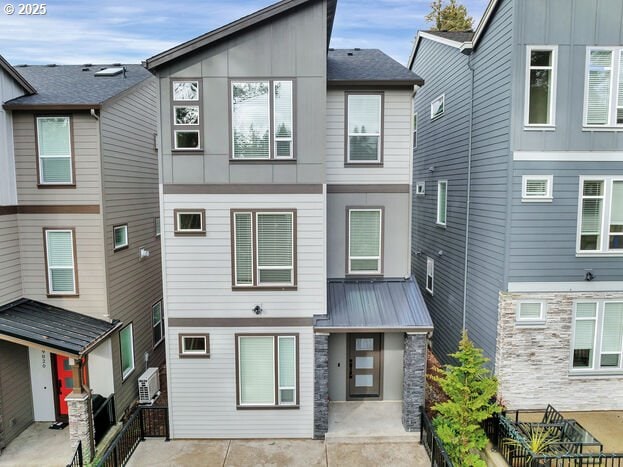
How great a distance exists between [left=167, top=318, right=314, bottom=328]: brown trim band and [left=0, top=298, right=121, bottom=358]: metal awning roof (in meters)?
1.87

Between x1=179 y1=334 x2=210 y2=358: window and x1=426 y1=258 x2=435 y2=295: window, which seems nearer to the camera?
x1=179 y1=334 x2=210 y2=358: window

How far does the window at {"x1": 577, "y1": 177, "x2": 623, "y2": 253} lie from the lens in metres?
9.14

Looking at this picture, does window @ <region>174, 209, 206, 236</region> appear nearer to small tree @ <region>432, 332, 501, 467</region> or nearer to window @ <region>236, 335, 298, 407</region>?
window @ <region>236, 335, 298, 407</region>

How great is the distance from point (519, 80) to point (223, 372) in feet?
31.0

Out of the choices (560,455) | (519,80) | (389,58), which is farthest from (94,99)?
(560,455)

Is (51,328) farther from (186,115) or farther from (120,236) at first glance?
(186,115)

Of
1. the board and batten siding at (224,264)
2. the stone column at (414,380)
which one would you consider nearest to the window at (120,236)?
the board and batten siding at (224,264)

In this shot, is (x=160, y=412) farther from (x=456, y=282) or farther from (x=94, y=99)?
(x=456, y=282)

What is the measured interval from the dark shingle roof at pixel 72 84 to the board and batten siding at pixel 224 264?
359 centimetres

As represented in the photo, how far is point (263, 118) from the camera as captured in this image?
919cm

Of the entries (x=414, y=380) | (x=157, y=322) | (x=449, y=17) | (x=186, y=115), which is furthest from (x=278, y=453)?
(x=449, y=17)

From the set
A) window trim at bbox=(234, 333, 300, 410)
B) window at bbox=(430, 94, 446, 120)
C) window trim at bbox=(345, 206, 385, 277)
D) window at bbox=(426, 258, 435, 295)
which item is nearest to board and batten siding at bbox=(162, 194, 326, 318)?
window trim at bbox=(234, 333, 300, 410)

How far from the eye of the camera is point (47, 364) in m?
10.6

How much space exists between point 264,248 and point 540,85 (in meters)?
7.20
